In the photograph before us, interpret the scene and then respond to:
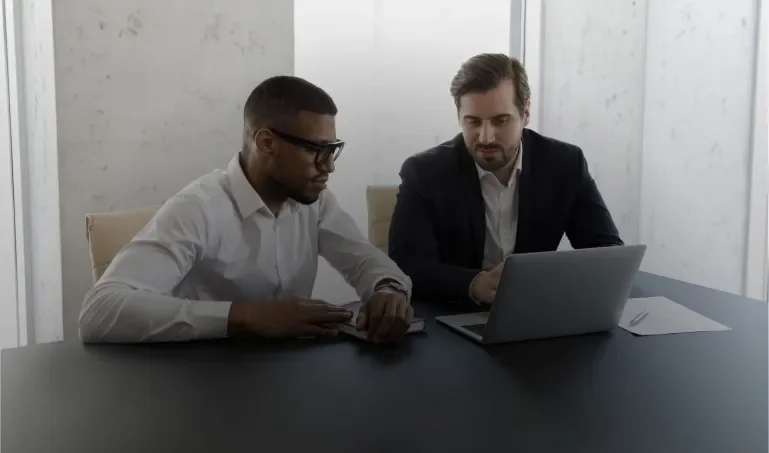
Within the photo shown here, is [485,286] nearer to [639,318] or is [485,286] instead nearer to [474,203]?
[639,318]

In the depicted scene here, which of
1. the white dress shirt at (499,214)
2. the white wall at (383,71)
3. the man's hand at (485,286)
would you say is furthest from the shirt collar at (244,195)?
the white wall at (383,71)

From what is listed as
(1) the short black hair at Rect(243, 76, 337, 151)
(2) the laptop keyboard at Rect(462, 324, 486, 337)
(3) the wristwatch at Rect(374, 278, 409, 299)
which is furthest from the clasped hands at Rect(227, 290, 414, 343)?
(1) the short black hair at Rect(243, 76, 337, 151)

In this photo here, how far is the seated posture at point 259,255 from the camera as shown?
4.45ft

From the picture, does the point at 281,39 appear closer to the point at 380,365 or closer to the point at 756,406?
the point at 380,365

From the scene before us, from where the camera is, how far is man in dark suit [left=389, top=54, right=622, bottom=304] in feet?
7.04

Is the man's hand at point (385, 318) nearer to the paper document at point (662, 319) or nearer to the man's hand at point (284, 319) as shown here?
the man's hand at point (284, 319)

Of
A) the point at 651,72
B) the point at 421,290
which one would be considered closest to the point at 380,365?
the point at 421,290

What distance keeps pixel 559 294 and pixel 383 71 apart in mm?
2140

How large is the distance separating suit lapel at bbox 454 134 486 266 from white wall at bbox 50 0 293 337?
116cm

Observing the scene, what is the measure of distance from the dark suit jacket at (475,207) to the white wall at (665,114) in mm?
1006

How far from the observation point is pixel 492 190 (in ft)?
7.46

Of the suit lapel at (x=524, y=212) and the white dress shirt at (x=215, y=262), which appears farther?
the suit lapel at (x=524, y=212)

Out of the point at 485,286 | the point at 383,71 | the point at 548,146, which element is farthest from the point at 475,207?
the point at 383,71

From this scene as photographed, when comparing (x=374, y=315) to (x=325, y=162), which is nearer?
(x=374, y=315)
